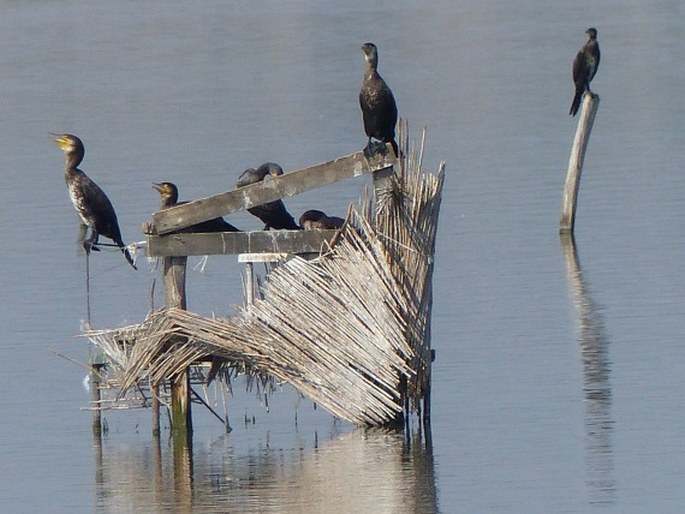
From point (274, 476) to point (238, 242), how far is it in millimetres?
1581

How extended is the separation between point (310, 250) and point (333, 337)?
2.00 ft

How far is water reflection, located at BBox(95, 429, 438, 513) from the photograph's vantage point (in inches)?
462

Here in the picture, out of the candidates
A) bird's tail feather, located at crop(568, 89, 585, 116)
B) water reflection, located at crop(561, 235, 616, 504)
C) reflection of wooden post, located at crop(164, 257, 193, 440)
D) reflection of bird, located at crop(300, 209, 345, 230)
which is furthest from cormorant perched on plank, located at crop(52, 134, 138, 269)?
bird's tail feather, located at crop(568, 89, 585, 116)

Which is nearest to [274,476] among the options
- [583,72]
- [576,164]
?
[576,164]

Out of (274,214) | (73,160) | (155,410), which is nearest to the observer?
(155,410)

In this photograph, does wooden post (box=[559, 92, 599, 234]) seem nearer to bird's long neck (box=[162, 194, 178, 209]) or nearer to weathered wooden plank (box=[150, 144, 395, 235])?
bird's long neck (box=[162, 194, 178, 209])

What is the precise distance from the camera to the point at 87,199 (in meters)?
14.5

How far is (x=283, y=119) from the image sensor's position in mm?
33969

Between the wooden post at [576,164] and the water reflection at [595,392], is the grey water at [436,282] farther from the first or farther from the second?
the wooden post at [576,164]

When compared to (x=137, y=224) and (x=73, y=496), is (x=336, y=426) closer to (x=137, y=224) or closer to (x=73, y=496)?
(x=73, y=496)

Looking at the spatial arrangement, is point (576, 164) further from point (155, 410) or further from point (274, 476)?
point (274, 476)

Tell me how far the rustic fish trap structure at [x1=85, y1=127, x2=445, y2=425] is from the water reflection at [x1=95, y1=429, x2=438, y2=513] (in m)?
0.39

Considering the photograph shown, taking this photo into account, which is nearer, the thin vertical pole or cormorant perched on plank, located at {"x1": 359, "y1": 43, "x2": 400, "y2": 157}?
the thin vertical pole

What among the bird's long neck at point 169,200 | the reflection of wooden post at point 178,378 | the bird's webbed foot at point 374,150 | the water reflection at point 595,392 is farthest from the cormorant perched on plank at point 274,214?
the water reflection at point 595,392
